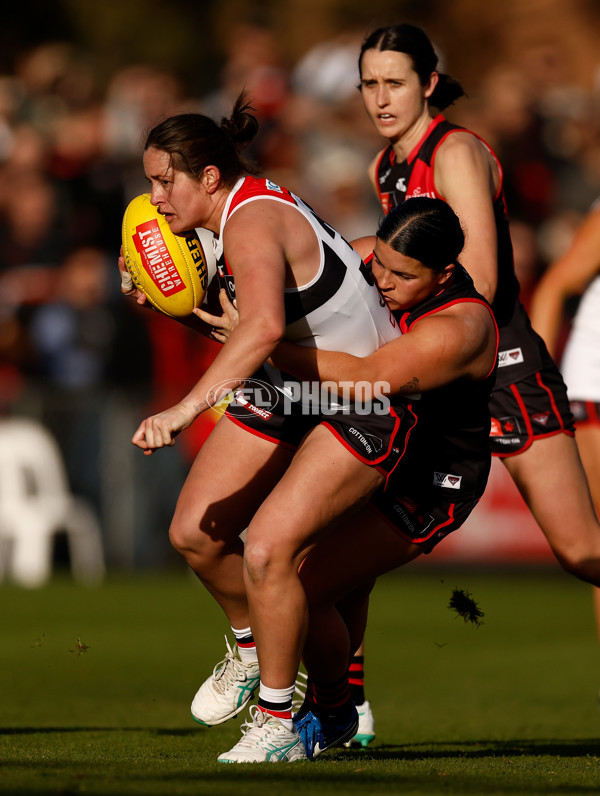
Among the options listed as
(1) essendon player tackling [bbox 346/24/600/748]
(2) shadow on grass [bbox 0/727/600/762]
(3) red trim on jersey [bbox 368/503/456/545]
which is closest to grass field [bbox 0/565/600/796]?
(2) shadow on grass [bbox 0/727/600/762]

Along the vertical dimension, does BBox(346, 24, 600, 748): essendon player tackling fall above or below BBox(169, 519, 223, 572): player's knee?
above

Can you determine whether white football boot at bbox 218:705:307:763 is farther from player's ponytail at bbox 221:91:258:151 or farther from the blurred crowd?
the blurred crowd

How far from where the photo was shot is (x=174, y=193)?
16.4 feet

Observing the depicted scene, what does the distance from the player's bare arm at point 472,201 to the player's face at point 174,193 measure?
1183 mm

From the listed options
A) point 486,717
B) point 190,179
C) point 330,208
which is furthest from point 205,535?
point 330,208

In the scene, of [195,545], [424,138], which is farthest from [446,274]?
[195,545]

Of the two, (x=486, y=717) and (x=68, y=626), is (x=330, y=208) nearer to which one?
(x=68, y=626)

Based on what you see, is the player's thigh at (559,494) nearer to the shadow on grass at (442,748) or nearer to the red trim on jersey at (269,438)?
the shadow on grass at (442,748)

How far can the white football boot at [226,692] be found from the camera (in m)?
5.50

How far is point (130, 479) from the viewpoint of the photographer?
12.6 m

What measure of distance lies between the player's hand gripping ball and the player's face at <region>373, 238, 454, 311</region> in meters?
0.71

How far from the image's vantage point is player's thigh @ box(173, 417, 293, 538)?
5.37m

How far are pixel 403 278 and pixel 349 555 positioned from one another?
1.11 meters

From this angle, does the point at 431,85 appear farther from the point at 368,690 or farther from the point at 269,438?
the point at 368,690
